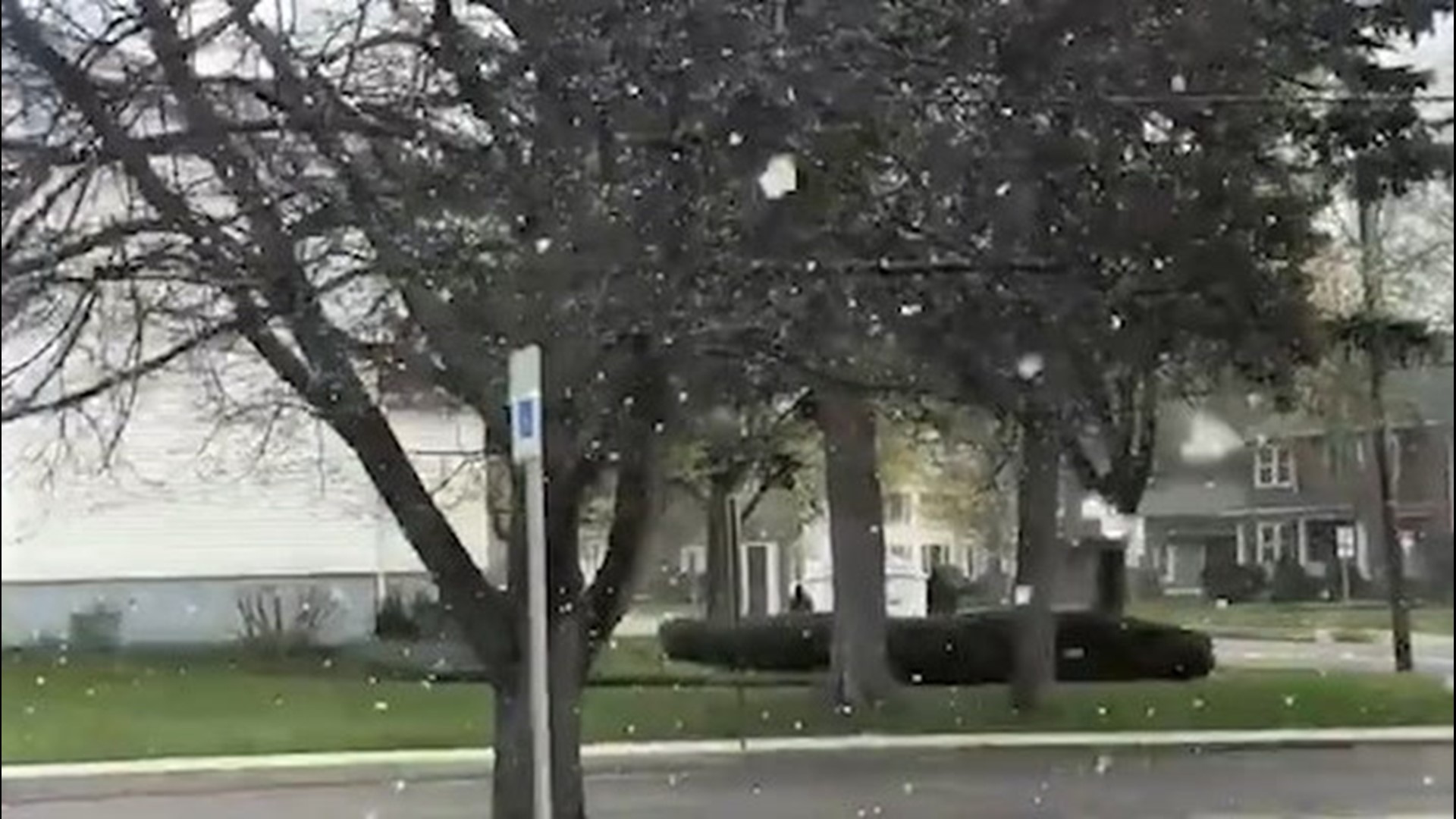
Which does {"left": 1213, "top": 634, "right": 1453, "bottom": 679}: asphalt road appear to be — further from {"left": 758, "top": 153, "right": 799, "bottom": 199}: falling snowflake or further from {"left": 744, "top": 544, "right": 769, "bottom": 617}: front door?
{"left": 758, "top": 153, "right": 799, "bottom": 199}: falling snowflake

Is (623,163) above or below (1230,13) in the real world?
below

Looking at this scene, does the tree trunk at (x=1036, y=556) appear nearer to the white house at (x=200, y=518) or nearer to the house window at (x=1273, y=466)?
the house window at (x=1273, y=466)

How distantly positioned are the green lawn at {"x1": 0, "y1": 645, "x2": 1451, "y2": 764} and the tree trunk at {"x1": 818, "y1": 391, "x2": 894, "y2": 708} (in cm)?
5

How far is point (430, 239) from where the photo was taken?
3.18m

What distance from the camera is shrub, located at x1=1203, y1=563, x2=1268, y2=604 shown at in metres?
3.37

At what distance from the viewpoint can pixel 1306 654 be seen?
3.46 metres

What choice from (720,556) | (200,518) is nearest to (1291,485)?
(720,556)

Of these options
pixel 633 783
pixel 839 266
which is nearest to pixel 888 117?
pixel 839 266

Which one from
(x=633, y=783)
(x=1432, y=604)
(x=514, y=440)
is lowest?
(x=633, y=783)

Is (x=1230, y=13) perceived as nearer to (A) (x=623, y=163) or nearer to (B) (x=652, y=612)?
(A) (x=623, y=163)

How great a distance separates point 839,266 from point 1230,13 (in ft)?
2.52

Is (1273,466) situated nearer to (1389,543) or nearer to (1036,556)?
(1389,543)

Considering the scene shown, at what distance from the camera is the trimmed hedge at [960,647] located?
335 centimetres

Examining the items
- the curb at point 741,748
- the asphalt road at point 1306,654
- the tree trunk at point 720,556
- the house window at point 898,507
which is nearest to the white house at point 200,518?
the curb at point 741,748
